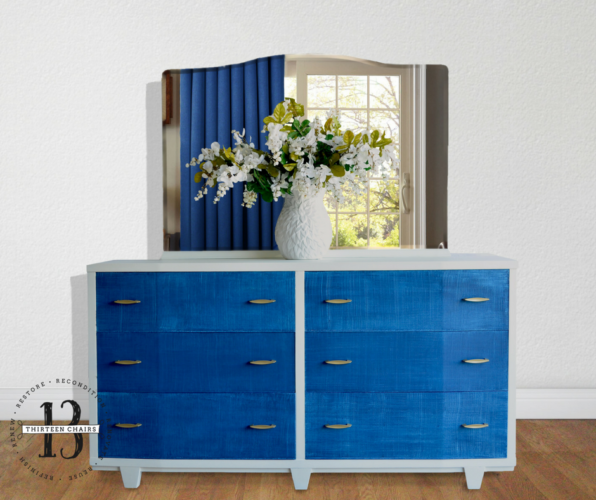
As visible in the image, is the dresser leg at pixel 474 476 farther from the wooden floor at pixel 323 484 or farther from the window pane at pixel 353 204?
the window pane at pixel 353 204

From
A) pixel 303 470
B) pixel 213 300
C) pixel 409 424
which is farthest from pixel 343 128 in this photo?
pixel 303 470

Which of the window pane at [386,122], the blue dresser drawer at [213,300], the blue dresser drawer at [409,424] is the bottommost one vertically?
the blue dresser drawer at [409,424]

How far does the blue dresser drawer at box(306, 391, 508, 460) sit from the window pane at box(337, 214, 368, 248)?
0.70 m

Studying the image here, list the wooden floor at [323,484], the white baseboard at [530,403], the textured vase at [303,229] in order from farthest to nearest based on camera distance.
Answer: the white baseboard at [530,403] → the textured vase at [303,229] → the wooden floor at [323,484]

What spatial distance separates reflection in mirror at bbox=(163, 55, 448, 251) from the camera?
7.13ft

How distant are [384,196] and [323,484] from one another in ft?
4.05

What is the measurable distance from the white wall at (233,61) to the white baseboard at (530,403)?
0.32 feet

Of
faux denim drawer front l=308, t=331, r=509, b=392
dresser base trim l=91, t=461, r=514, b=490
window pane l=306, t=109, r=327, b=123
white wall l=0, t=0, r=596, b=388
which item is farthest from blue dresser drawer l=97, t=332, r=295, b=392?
window pane l=306, t=109, r=327, b=123

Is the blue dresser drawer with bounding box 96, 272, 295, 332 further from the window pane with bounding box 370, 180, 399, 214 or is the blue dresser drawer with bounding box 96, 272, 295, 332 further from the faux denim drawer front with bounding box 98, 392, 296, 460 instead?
the window pane with bounding box 370, 180, 399, 214

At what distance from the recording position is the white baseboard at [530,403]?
7.64 ft

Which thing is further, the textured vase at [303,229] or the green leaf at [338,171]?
the textured vase at [303,229]

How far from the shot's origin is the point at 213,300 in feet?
5.80

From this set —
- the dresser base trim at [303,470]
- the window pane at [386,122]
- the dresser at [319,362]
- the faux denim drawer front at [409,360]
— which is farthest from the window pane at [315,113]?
the dresser base trim at [303,470]

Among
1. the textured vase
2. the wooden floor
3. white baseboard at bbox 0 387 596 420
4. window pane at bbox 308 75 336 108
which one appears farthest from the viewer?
white baseboard at bbox 0 387 596 420
